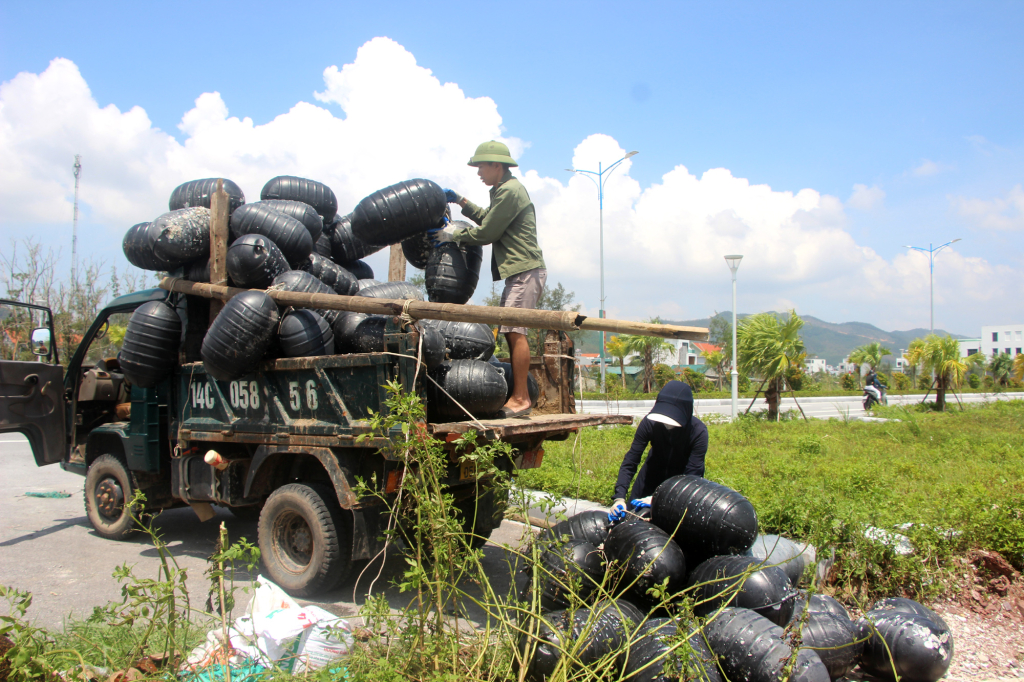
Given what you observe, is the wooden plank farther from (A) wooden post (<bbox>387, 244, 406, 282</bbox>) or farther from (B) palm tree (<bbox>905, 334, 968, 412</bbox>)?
(B) palm tree (<bbox>905, 334, 968, 412</bbox>)

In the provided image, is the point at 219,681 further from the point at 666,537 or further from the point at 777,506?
the point at 777,506

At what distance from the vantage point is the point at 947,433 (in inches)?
478

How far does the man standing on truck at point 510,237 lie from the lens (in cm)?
483

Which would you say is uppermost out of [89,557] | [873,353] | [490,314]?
[490,314]

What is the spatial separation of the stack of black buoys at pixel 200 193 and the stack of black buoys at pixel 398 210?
4.52 feet

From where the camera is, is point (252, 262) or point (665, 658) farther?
point (252, 262)

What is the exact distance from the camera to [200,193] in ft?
19.5

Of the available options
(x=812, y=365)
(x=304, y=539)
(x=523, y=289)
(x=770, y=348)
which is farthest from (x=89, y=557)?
(x=812, y=365)

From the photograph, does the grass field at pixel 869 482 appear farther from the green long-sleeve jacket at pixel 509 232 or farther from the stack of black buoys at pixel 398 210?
the stack of black buoys at pixel 398 210

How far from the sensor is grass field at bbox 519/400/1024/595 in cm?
426

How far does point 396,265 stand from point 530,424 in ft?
9.05

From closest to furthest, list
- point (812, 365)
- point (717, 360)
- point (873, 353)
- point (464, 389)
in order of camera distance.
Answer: point (464, 389) → point (717, 360) → point (873, 353) → point (812, 365)

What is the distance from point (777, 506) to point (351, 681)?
12.8 ft

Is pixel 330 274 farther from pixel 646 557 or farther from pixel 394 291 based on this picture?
pixel 646 557
